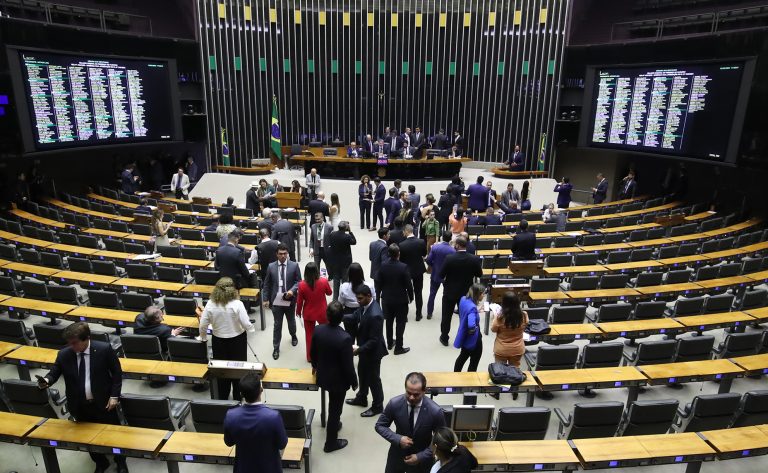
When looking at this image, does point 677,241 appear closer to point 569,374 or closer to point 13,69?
point 569,374

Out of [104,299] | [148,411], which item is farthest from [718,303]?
[104,299]

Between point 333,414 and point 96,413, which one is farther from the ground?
point 96,413

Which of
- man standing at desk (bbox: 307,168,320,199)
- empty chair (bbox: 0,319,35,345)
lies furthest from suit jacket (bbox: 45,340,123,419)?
man standing at desk (bbox: 307,168,320,199)

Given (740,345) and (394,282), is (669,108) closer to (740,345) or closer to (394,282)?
(740,345)

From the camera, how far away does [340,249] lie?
7.02m

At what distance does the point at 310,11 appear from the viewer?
61.3 ft

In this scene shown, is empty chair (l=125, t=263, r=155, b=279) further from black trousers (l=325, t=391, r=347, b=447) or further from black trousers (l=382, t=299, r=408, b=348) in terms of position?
black trousers (l=325, t=391, r=347, b=447)

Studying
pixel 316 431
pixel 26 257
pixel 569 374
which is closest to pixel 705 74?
pixel 569 374

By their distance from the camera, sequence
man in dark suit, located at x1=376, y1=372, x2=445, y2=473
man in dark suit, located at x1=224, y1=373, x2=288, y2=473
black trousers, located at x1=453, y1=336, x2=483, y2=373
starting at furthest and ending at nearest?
black trousers, located at x1=453, y1=336, x2=483, y2=373
man in dark suit, located at x1=376, y1=372, x2=445, y2=473
man in dark suit, located at x1=224, y1=373, x2=288, y2=473

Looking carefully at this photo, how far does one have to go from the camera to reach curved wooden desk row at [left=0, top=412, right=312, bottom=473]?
3.69m

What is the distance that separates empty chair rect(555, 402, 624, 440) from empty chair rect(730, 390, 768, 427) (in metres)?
1.19

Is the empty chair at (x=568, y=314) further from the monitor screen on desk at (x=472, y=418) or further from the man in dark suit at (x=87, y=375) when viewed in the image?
the man in dark suit at (x=87, y=375)

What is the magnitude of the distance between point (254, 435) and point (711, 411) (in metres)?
→ 3.96

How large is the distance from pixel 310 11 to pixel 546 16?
870cm
